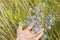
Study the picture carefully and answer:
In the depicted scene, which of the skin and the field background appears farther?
the field background

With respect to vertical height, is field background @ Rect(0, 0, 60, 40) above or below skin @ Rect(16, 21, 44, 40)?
above

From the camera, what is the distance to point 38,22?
1.37 m

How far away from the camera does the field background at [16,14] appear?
1483 millimetres

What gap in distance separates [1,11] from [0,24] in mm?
107

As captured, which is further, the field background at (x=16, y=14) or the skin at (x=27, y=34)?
the field background at (x=16, y=14)

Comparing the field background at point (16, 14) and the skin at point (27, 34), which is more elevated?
the field background at point (16, 14)

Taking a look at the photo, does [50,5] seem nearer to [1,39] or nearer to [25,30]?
[25,30]

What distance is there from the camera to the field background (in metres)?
1.48

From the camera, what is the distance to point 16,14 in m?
1.52

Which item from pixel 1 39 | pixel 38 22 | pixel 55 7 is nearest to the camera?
pixel 38 22

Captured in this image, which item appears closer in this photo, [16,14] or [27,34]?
[27,34]

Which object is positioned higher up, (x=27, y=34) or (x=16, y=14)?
(x=16, y=14)

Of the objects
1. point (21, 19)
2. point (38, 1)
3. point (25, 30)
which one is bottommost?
point (25, 30)

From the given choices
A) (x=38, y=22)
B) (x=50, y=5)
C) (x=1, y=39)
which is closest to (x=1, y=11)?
(x=1, y=39)
